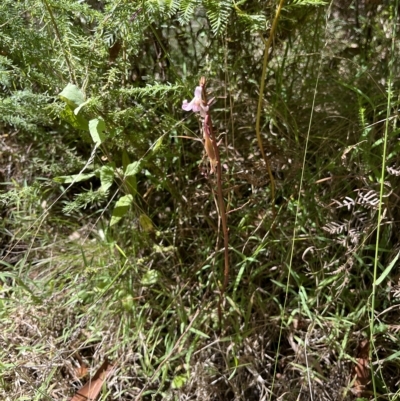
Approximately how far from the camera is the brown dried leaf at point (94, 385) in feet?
5.31

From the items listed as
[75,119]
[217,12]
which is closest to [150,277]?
[75,119]

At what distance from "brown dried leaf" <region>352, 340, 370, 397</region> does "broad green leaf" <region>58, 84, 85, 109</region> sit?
3.08 ft

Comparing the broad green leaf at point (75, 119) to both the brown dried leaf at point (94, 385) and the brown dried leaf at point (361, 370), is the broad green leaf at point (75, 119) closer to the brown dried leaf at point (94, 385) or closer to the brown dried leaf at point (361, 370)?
the brown dried leaf at point (94, 385)

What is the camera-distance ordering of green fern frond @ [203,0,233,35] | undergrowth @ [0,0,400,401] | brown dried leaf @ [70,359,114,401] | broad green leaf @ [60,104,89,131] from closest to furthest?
green fern frond @ [203,0,233,35] → broad green leaf @ [60,104,89,131] → undergrowth @ [0,0,400,401] → brown dried leaf @ [70,359,114,401]

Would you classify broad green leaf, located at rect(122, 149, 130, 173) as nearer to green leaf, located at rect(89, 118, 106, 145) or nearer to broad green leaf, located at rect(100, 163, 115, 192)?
broad green leaf, located at rect(100, 163, 115, 192)

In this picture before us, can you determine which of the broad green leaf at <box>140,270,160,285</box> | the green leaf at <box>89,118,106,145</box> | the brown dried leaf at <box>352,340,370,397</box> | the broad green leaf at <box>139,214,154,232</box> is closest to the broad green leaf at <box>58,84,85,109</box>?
the green leaf at <box>89,118,106,145</box>

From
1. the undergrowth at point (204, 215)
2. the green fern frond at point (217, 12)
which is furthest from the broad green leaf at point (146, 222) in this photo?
the green fern frond at point (217, 12)

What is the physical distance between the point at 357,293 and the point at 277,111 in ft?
1.75

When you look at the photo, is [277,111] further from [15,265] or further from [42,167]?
[15,265]

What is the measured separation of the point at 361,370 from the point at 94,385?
0.70m

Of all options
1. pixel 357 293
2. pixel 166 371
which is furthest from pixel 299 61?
pixel 166 371

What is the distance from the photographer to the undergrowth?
151 centimetres

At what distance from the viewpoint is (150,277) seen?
169 centimetres

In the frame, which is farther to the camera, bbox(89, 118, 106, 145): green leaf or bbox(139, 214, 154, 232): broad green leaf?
bbox(139, 214, 154, 232): broad green leaf
